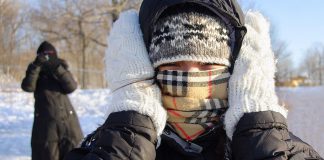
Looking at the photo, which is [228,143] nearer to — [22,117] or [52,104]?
[52,104]

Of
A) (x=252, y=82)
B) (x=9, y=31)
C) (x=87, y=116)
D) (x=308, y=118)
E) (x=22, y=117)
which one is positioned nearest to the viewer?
(x=252, y=82)

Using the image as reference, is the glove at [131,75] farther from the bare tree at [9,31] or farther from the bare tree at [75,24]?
the bare tree at [75,24]

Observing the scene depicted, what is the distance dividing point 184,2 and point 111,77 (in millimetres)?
377

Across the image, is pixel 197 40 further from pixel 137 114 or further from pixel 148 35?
pixel 137 114

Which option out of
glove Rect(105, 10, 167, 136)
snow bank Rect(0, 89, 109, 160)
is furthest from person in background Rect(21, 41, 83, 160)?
glove Rect(105, 10, 167, 136)

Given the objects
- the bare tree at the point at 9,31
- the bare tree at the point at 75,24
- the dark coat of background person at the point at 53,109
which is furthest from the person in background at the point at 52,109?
the bare tree at the point at 75,24

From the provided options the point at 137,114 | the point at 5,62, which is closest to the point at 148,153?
the point at 137,114

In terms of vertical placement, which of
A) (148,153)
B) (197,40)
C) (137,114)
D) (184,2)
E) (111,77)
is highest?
(184,2)

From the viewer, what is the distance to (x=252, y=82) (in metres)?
1.71

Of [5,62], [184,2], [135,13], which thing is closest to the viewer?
[184,2]

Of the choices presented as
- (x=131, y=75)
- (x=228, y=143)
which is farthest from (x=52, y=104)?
(x=228, y=143)

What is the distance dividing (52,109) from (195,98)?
16.4 ft

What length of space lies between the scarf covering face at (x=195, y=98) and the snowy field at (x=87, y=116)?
7.07 ft

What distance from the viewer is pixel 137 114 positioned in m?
1.68
